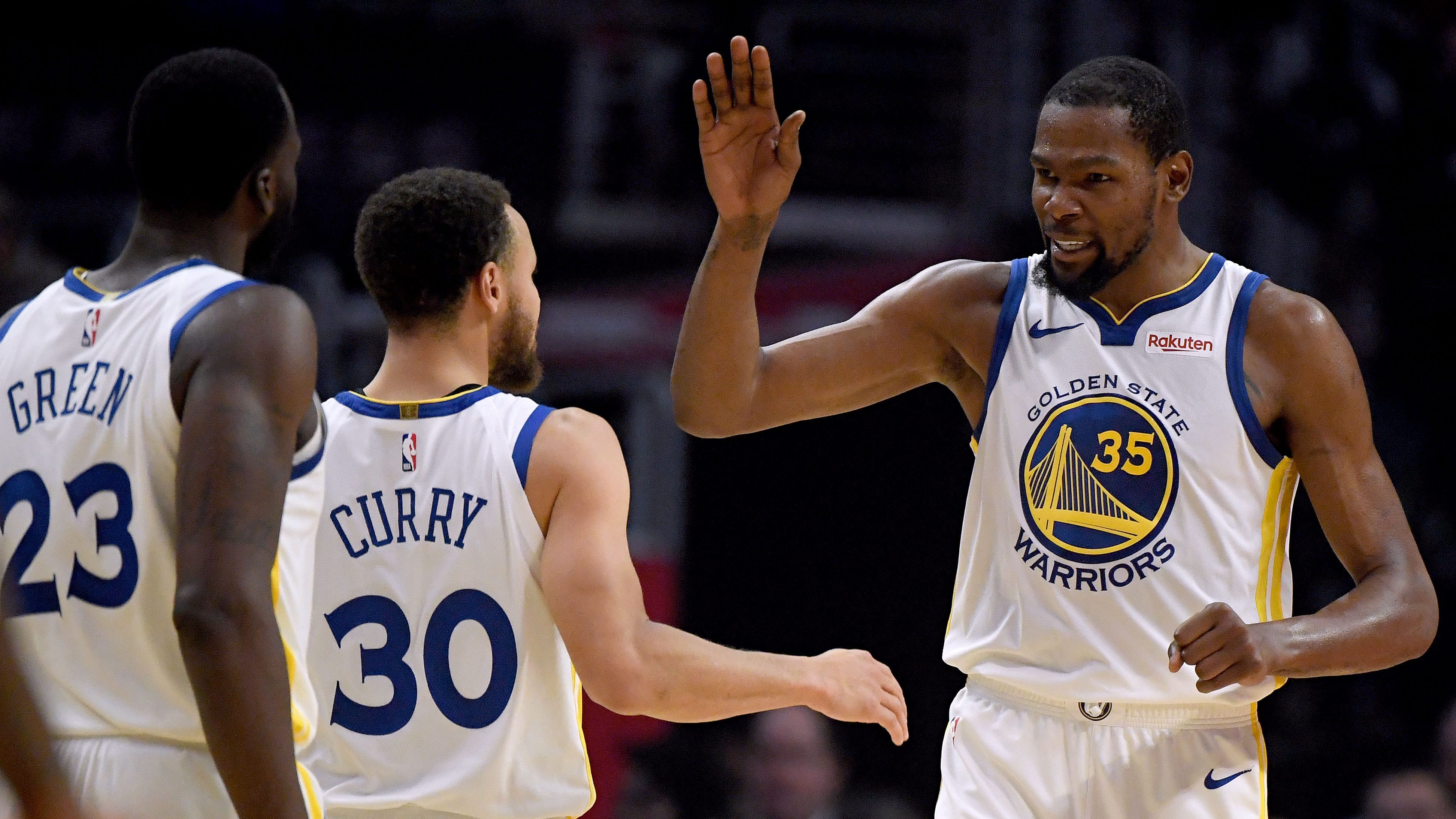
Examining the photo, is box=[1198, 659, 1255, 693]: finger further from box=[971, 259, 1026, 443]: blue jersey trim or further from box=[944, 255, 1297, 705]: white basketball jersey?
box=[971, 259, 1026, 443]: blue jersey trim

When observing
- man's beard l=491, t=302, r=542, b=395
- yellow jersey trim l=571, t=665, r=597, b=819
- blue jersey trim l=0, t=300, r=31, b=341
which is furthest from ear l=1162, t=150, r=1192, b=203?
blue jersey trim l=0, t=300, r=31, b=341

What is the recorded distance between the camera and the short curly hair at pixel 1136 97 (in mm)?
3602

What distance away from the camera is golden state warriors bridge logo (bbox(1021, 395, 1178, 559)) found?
3.39m

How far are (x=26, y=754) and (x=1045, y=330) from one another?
95.3 inches

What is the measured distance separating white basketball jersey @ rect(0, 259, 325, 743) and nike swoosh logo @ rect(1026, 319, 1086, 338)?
5.96ft

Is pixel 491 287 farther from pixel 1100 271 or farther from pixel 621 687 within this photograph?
pixel 1100 271

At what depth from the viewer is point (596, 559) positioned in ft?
9.71

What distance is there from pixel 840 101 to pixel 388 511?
609cm

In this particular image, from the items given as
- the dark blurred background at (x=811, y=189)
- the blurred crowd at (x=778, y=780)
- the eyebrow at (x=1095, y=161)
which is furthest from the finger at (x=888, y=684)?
the dark blurred background at (x=811, y=189)

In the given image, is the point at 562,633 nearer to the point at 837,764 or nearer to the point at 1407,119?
the point at 837,764

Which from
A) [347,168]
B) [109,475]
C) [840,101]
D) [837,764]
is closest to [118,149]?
[347,168]

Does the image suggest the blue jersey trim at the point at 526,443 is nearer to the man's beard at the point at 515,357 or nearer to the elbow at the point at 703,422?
the man's beard at the point at 515,357

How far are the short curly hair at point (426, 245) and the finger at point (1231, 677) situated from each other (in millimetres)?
1648

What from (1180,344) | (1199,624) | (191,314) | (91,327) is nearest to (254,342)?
(191,314)
